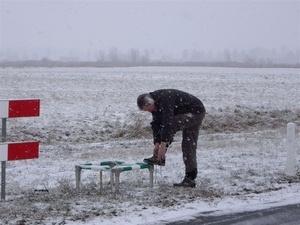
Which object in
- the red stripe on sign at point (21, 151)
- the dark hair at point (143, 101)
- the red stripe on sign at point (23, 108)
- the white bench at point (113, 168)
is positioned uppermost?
the dark hair at point (143, 101)

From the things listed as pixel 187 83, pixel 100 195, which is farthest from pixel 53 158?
pixel 187 83

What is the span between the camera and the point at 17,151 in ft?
25.5

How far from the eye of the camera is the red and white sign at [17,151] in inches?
303

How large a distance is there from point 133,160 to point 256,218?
5.60 metres

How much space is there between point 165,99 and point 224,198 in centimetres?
173

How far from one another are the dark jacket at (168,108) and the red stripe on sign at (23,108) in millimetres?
1785

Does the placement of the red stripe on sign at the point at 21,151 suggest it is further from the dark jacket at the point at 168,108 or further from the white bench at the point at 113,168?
the dark jacket at the point at 168,108

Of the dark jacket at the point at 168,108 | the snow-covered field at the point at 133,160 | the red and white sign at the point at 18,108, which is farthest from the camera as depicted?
the dark jacket at the point at 168,108

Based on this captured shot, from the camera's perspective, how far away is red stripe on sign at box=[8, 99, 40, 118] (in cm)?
786

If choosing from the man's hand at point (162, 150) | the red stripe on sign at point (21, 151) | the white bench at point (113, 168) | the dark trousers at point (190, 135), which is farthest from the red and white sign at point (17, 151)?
the dark trousers at point (190, 135)

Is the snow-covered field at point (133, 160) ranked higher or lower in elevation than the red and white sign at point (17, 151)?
lower

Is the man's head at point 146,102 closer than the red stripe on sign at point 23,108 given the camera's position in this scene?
No

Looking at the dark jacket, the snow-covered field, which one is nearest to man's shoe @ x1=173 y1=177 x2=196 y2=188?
the snow-covered field

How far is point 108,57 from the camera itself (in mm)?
167875
